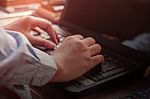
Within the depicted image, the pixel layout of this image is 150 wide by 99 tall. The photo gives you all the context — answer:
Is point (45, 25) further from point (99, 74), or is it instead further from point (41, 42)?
point (99, 74)

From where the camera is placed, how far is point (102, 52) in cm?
97

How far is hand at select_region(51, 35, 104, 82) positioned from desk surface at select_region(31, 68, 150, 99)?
0.04m

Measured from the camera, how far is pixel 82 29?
1081 mm

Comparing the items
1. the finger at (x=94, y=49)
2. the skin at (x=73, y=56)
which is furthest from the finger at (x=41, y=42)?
the finger at (x=94, y=49)

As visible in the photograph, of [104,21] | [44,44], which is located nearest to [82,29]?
[104,21]

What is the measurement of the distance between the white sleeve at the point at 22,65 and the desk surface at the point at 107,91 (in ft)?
0.17

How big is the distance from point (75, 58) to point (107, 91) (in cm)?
12

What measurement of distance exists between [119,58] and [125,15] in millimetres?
148

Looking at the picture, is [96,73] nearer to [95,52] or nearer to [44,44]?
[95,52]

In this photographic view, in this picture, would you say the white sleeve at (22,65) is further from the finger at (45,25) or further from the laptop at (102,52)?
the finger at (45,25)

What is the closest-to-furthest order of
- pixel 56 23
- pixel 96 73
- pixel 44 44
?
pixel 96 73
pixel 44 44
pixel 56 23

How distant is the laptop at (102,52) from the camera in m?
0.78

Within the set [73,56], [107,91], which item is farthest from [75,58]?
[107,91]

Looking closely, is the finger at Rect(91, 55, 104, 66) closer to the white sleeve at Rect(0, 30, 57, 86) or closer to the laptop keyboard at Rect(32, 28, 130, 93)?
the laptop keyboard at Rect(32, 28, 130, 93)
